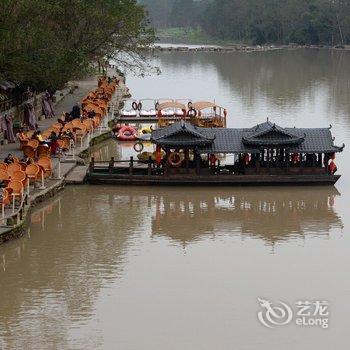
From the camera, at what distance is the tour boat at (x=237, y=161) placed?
33.1 meters

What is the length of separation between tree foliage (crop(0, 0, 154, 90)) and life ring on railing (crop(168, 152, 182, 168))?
7742mm

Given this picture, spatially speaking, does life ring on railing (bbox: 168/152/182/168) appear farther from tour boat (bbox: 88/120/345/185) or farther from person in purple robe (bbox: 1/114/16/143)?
person in purple robe (bbox: 1/114/16/143)

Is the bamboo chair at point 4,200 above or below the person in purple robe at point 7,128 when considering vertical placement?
below

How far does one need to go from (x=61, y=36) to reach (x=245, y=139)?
2162cm

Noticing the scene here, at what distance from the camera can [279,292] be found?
22531 millimetres

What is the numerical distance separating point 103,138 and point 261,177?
12484 mm

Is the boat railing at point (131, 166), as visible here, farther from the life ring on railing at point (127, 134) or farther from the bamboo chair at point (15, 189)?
the life ring on railing at point (127, 134)

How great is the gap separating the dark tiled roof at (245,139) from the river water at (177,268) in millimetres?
1553

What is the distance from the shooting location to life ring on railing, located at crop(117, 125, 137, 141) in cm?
4359

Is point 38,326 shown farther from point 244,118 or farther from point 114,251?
point 244,118

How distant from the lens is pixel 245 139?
3312 cm

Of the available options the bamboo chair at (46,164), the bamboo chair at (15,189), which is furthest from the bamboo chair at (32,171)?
the bamboo chair at (15,189)

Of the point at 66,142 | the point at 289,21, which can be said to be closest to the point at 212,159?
the point at 66,142

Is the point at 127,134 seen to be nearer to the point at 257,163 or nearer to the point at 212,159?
the point at 212,159
